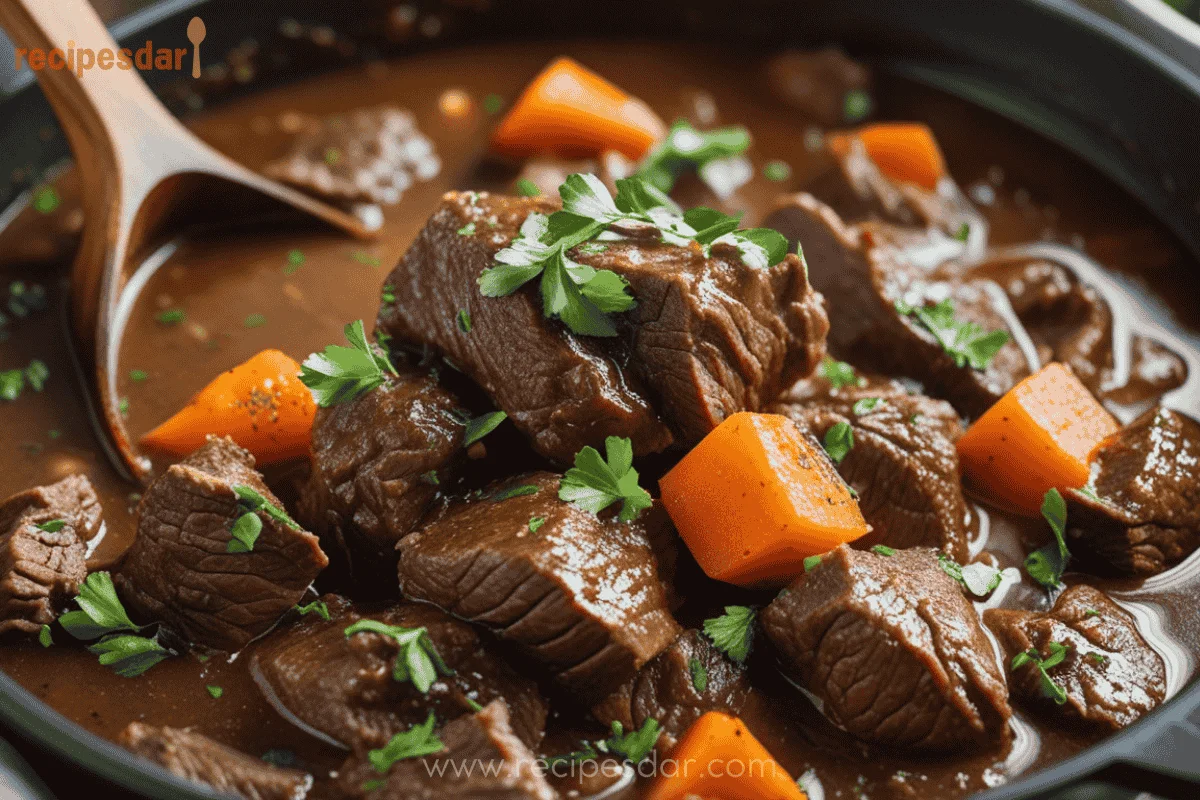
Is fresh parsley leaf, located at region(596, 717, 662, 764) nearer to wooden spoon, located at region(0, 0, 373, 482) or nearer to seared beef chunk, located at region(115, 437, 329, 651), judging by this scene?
seared beef chunk, located at region(115, 437, 329, 651)

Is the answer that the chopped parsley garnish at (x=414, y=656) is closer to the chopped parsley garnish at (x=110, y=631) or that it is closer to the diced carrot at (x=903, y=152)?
the chopped parsley garnish at (x=110, y=631)

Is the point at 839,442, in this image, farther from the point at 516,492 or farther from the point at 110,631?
the point at 110,631

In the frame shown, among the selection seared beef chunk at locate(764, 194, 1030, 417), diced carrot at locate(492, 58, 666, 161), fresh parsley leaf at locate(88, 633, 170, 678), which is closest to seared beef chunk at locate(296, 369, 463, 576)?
fresh parsley leaf at locate(88, 633, 170, 678)

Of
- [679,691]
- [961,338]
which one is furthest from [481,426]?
[961,338]

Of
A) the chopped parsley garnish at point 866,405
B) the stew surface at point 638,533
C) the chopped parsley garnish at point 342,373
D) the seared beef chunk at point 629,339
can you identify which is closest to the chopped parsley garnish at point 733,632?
the stew surface at point 638,533

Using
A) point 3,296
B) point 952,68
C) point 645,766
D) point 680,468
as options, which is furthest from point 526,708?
point 952,68

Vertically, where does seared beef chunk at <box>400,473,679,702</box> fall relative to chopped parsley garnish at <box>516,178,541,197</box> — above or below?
below

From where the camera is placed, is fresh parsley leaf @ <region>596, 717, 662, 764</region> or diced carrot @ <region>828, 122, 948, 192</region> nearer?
fresh parsley leaf @ <region>596, 717, 662, 764</region>
